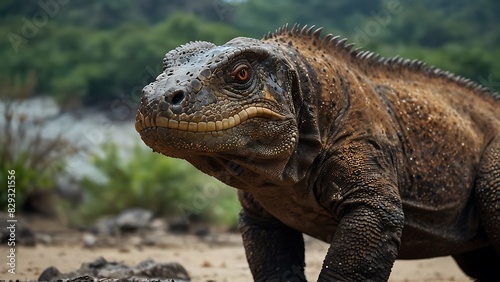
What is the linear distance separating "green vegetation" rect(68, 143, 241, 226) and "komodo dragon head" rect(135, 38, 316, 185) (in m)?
11.0

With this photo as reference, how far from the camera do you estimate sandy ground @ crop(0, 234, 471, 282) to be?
8.67 m

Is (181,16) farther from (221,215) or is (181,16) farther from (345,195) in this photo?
(345,195)

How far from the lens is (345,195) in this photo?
513 cm

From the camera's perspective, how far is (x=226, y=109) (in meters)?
4.52

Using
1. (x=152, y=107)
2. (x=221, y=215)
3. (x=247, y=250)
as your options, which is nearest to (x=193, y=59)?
(x=152, y=107)

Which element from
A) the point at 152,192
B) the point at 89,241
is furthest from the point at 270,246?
the point at 152,192

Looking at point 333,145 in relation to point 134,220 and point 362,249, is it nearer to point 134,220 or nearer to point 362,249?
point 362,249

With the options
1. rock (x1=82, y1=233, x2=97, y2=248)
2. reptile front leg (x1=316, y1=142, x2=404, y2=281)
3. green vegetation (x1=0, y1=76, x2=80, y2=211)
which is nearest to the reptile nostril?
reptile front leg (x1=316, y1=142, x2=404, y2=281)

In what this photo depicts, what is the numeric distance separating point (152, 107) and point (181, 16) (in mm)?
25876

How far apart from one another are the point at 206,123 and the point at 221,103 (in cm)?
20

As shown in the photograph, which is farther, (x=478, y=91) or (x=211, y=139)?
(x=478, y=91)

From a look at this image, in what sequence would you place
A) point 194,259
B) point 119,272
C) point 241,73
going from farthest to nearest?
point 194,259 → point 119,272 → point 241,73

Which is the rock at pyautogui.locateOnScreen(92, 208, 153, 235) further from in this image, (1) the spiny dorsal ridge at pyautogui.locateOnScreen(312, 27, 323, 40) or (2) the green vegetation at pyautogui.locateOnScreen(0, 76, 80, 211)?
(1) the spiny dorsal ridge at pyautogui.locateOnScreen(312, 27, 323, 40)

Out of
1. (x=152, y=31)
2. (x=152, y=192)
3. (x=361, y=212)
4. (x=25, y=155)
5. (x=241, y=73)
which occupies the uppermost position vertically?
(x=152, y=31)
